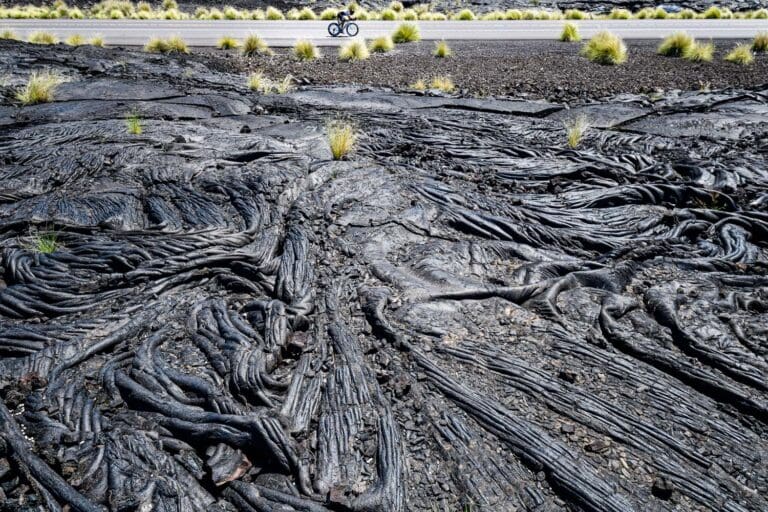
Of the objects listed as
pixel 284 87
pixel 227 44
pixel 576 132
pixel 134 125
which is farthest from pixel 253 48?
pixel 576 132

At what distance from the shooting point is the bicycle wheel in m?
16.8

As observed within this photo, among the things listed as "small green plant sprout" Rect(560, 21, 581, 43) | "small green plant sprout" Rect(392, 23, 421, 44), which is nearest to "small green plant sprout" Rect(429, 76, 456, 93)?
"small green plant sprout" Rect(392, 23, 421, 44)

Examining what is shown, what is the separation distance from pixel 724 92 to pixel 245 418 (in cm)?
896

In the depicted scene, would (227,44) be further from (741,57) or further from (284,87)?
(741,57)

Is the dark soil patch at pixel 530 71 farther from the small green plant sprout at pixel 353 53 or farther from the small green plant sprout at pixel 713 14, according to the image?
the small green plant sprout at pixel 713 14

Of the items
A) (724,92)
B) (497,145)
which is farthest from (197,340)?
(724,92)

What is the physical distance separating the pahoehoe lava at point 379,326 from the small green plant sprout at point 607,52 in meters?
6.27

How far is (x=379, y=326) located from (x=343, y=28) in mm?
15822

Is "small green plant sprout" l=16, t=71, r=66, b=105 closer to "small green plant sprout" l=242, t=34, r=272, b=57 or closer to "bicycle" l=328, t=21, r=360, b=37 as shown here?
"small green plant sprout" l=242, t=34, r=272, b=57

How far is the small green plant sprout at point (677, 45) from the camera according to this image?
11930 mm

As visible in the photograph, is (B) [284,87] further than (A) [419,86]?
No

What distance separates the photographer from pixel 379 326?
9.72ft

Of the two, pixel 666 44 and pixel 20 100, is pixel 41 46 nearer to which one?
pixel 20 100

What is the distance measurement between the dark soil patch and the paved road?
2.73m
